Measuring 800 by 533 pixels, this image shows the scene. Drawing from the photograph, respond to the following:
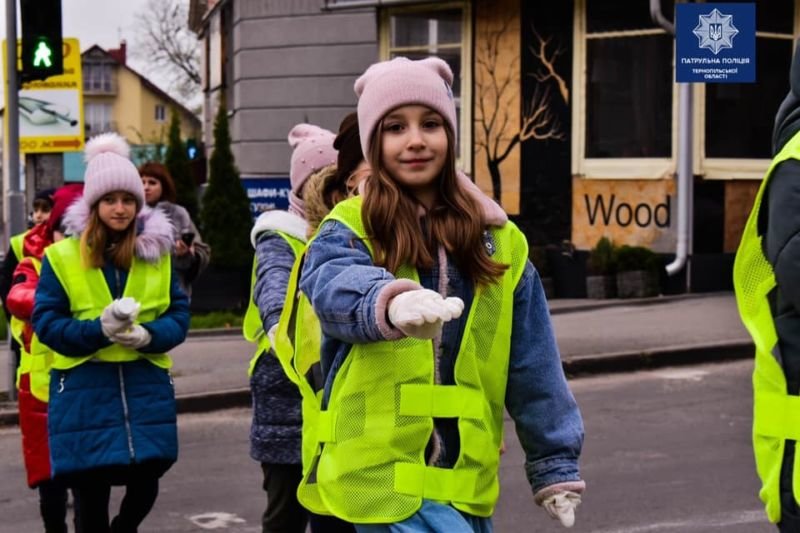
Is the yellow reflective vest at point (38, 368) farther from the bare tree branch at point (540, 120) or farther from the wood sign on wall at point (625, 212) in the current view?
the bare tree branch at point (540, 120)

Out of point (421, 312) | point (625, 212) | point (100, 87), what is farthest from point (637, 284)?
point (100, 87)

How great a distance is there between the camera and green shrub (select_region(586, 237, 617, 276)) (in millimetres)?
18453

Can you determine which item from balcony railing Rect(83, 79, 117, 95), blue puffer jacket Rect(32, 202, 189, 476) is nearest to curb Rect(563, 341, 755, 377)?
blue puffer jacket Rect(32, 202, 189, 476)

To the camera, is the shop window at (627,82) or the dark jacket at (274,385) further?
the shop window at (627,82)

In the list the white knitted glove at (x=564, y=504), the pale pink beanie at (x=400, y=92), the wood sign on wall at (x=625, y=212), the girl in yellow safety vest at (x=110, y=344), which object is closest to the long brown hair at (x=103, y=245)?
the girl in yellow safety vest at (x=110, y=344)

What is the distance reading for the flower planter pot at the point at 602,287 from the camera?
18469 millimetres

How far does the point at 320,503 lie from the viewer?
12.1 ft

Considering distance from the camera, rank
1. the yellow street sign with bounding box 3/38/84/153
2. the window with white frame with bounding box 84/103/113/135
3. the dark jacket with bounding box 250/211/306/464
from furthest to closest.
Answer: the window with white frame with bounding box 84/103/113/135 < the yellow street sign with bounding box 3/38/84/153 < the dark jacket with bounding box 250/211/306/464

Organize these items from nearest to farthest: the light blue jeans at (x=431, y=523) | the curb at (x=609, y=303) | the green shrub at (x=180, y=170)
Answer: the light blue jeans at (x=431, y=523), the curb at (x=609, y=303), the green shrub at (x=180, y=170)

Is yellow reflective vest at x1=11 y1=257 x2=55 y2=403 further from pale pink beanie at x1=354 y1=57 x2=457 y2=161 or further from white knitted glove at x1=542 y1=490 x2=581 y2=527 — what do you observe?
white knitted glove at x1=542 y1=490 x2=581 y2=527

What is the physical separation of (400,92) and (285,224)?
1710 mm

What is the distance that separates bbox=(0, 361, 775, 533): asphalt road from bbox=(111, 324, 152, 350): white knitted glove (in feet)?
6.19

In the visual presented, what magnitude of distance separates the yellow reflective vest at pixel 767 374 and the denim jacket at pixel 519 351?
17.1 inches

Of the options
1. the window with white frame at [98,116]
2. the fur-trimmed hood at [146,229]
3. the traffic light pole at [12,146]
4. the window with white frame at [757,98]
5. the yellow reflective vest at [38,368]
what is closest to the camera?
the fur-trimmed hood at [146,229]
